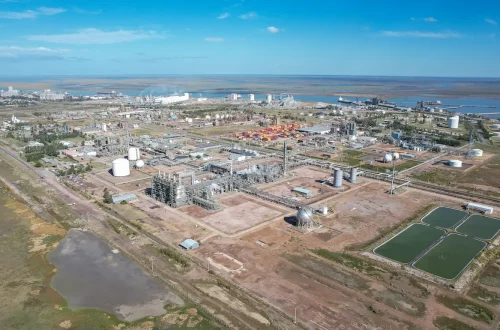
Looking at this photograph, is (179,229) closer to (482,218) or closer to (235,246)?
(235,246)

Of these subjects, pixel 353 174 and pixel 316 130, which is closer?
pixel 353 174

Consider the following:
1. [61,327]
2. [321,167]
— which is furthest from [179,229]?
[321,167]

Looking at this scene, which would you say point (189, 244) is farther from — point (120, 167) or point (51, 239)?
point (120, 167)

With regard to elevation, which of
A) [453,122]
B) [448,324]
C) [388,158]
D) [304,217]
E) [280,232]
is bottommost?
[448,324]

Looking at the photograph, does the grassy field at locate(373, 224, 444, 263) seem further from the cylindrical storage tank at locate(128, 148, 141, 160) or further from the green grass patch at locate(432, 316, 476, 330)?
the cylindrical storage tank at locate(128, 148, 141, 160)

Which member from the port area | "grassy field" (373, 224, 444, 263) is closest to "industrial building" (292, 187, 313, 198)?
the port area

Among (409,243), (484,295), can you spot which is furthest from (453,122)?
(484,295)

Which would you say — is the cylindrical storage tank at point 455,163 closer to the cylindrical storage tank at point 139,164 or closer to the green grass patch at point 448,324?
the green grass patch at point 448,324
